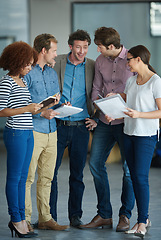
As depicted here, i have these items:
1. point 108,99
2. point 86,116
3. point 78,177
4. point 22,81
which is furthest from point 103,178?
point 22,81

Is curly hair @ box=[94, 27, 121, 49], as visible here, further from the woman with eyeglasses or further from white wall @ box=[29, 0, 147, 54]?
white wall @ box=[29, 0, 147, 54]

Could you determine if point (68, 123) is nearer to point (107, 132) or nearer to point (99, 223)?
point (107, 132)

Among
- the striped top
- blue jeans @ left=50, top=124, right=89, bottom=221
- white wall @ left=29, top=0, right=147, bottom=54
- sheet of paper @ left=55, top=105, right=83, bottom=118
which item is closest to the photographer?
the striped top

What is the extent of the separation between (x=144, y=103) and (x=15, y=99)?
2.96 feet

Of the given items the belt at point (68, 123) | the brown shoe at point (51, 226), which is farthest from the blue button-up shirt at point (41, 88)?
the brown shoe at point (51, 226)

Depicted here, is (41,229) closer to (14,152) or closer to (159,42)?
(14,152)

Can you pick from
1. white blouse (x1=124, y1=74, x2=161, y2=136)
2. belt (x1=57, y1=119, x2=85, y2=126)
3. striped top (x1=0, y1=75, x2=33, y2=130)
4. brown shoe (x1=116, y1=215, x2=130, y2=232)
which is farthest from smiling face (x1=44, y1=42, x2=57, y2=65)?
brown shoe (x1=116, y1=215, x2=130, y2=232)

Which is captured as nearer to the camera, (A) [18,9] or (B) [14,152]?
(B) [14,152]

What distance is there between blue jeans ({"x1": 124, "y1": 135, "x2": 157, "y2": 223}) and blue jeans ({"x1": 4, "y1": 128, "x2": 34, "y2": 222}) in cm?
72

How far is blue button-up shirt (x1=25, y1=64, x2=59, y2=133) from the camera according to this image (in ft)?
10.7

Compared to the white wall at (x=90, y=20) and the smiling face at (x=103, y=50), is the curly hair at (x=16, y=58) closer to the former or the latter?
the smiling face at (x=103, y=50)

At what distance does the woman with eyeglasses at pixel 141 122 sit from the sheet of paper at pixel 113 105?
97 mm

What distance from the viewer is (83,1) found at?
827 cm

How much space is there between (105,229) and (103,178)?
40cm
